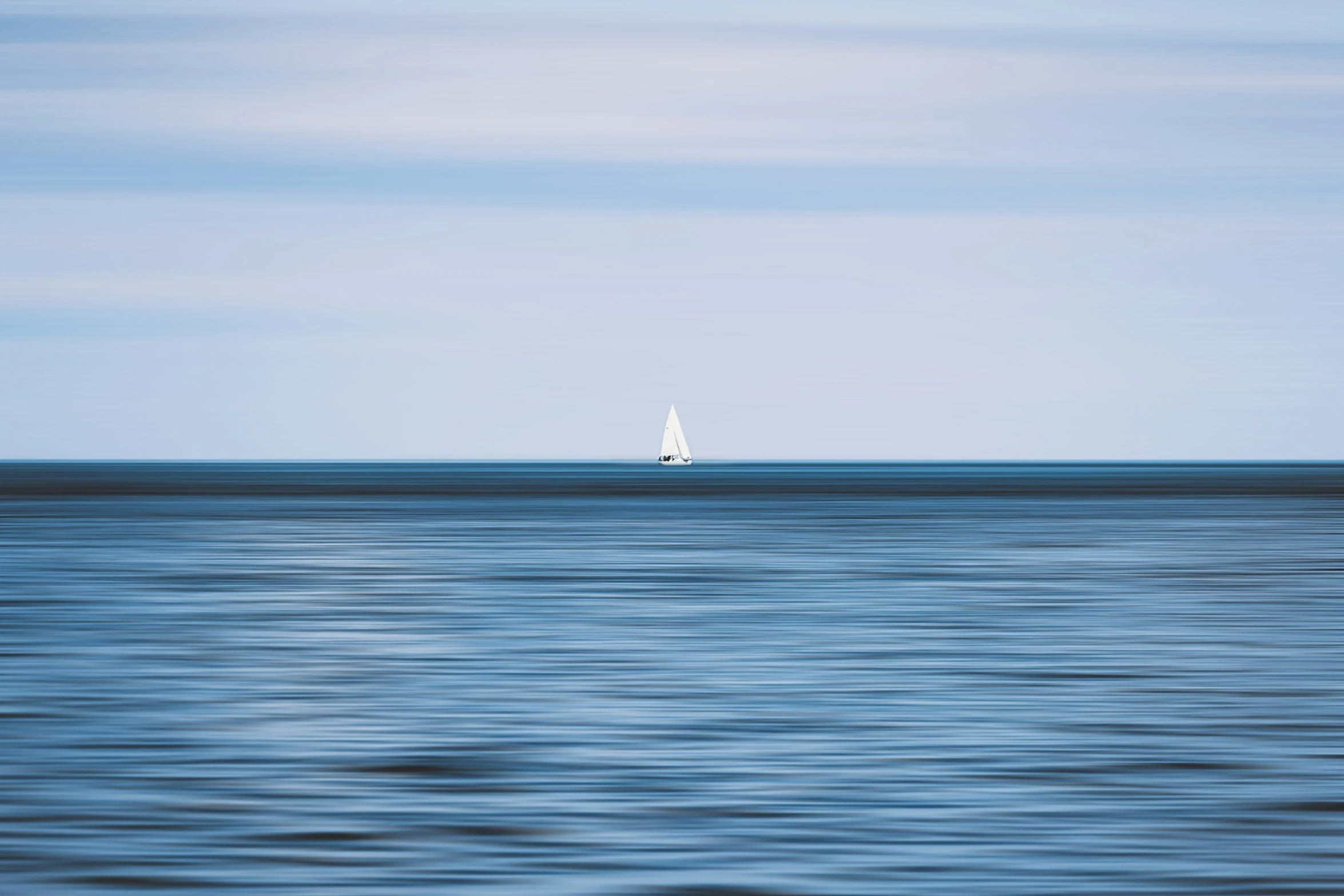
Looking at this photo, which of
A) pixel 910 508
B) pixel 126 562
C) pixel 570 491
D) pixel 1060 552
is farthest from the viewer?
pixel 570 491

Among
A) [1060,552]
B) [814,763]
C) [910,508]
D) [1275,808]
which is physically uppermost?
[910,508]

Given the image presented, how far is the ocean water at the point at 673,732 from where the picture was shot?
1458cm

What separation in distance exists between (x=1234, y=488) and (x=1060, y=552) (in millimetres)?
141030

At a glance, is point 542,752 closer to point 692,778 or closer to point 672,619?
point 692,778

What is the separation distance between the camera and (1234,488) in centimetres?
19800

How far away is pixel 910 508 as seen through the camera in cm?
12375

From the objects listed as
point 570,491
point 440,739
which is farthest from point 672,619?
point 570,491

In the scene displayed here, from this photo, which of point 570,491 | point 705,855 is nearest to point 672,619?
point 705,855

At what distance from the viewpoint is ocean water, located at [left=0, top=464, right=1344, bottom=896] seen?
14578 millimetres

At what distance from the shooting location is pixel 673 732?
21219 mm

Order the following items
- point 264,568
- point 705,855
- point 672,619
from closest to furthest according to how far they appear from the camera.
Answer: point 705,855, point 672,619, point 264,568

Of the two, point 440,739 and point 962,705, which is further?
point 962,705

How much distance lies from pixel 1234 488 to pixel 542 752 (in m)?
Result: 186

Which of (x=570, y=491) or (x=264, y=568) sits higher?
(x=570, y=491)
